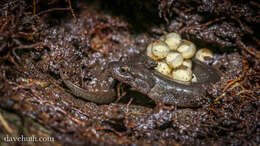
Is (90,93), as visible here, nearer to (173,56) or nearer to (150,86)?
(150,86)

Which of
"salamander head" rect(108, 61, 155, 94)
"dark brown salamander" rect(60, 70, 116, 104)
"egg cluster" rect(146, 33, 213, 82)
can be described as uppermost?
"egg cluster" rect(146, 33, 213, 82)

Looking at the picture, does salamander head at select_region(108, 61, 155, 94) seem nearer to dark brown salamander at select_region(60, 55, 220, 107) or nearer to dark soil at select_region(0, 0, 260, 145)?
dark brown salamander at select_region(60, 55, 220, 107)

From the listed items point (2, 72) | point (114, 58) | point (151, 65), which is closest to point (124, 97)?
point (151, 65)

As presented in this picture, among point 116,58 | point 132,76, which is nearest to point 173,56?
point 132,76

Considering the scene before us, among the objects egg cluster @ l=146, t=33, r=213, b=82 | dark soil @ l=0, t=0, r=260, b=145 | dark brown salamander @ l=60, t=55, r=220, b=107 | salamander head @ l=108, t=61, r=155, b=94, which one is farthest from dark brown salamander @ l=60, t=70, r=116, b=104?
egg cluster @ l=146, t=33, r=213, b=82

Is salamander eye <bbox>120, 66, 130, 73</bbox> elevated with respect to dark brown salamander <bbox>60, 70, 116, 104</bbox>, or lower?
elevated

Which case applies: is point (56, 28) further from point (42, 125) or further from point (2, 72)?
point (42, 125)
